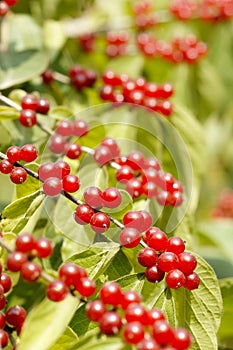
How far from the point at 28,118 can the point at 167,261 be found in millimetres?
674

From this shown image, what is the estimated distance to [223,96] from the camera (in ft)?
11.6

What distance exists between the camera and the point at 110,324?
3.61ft

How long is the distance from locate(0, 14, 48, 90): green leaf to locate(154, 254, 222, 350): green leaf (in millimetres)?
910

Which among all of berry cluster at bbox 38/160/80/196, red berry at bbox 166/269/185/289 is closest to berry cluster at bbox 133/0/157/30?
berry cluster at bbox 38/160/80/196

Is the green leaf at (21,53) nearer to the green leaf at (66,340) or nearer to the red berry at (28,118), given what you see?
the red berry at (28,118)

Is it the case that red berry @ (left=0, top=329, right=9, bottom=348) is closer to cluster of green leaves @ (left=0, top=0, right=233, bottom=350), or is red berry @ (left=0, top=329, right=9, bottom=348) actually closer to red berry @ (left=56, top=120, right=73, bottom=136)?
cluster of green leaves @ (left=0, top=0, right=233, bottom=350)

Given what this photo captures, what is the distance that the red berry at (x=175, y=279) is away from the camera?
1303mm

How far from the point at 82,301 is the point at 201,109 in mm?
2296

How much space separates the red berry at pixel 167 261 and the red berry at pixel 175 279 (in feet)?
0.04

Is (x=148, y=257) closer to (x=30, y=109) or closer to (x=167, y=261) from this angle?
(x=167, y=261)

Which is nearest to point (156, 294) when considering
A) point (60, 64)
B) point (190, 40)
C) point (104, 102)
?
point (104, 102)

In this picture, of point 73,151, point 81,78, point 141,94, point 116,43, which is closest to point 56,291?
point 73,151

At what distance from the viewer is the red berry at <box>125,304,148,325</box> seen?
1110mm

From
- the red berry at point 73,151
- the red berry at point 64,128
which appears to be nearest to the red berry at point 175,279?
the red berry at point 73,151
